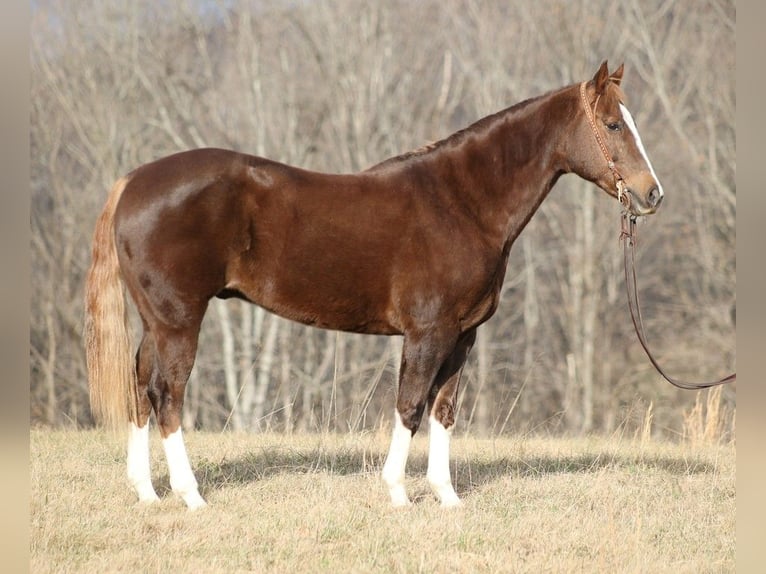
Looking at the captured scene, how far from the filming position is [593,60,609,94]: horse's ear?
4863mm

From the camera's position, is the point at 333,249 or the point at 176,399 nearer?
the point at 176,399

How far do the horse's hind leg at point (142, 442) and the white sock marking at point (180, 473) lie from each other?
201 millimetres

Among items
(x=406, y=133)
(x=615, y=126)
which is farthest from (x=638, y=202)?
(x=406, y=133)

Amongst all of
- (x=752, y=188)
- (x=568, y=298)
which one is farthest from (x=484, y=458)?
(x=568, y=298)

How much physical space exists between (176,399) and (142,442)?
380mm

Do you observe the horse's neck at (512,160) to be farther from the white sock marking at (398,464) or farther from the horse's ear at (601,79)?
the white sock marking at (398,464)

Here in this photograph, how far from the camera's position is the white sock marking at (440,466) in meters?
4.96

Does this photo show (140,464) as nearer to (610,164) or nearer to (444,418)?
(444,418)

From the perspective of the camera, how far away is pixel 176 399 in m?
4.70

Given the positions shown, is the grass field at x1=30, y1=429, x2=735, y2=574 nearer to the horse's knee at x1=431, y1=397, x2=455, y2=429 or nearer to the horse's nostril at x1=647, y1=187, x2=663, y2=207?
the horse's knee at x1=431, y1=397, x2=455, y2=429

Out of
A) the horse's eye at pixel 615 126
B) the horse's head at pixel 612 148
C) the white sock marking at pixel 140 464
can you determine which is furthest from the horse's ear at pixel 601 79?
the white sock marking at pixel 140 464

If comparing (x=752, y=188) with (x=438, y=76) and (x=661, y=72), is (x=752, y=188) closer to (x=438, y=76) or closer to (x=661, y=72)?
(x=661, y=72)

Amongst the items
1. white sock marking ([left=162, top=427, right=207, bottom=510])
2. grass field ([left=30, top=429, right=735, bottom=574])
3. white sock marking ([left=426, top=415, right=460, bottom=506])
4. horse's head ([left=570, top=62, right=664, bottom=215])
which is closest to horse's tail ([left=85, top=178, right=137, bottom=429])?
white sock marking ([left=162, top=427, right=207, bottom=510])

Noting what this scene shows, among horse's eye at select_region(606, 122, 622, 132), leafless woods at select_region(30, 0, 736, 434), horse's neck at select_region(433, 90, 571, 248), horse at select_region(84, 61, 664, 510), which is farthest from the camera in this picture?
leafless woods at select_region(30, 0, 736, 434)
